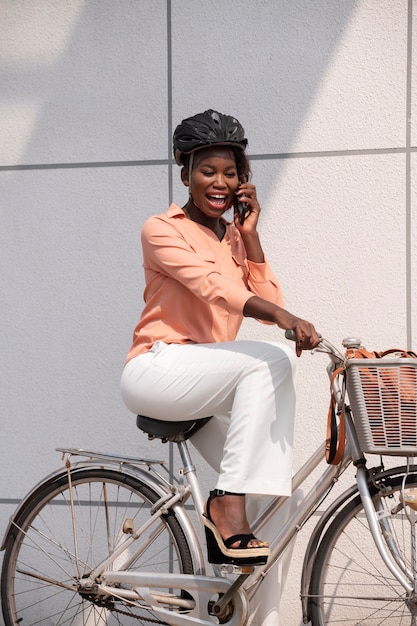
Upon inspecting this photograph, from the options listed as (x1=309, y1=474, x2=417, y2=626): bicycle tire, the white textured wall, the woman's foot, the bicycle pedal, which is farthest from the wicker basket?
the white textured wall

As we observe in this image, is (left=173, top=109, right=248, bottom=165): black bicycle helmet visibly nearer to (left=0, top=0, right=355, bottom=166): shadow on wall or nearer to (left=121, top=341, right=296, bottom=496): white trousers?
(left=121, top=341, right=296, bottom=496): white trousers

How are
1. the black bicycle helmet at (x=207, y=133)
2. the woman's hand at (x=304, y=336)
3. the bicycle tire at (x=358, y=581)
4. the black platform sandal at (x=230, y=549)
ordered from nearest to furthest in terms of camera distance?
the woman's hand at (x=304, y=336) < the black platform sandal at (x=230, y=549) < the black bicycle helmet at (x=207, y=133) < the bicycle tire at (x=358, y=581)

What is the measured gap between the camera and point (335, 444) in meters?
3.35

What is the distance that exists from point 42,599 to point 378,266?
7.15 ft

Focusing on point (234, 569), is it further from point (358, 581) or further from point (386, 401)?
point (358, 581)

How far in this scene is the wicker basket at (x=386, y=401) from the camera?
3.17 m

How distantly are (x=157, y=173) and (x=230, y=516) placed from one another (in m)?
1.83

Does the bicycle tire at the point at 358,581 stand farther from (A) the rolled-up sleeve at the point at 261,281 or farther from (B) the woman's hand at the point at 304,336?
(B) the woman's hand at the point at 304,336

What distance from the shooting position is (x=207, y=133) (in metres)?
3.52

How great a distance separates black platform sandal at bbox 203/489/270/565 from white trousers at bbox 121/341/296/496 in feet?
0.37

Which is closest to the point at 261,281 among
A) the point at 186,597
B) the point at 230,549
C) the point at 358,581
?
the point at 230,549

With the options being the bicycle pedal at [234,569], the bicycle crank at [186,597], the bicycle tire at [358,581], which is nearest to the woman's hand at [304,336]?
the bicycle pedal at [234,569]

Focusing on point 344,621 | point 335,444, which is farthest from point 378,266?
point 344,621

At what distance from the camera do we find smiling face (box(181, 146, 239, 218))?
357 cm
